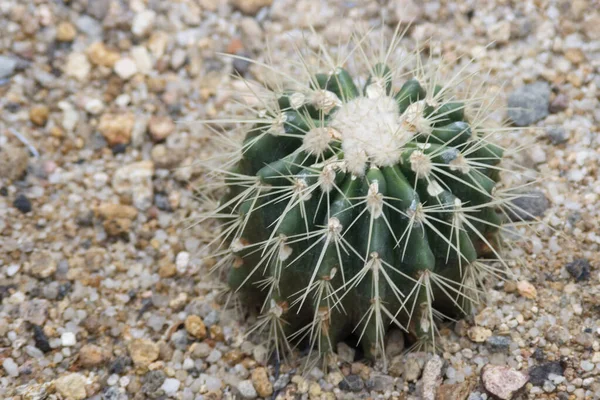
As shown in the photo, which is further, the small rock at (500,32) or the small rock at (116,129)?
the small rock at (500,32)

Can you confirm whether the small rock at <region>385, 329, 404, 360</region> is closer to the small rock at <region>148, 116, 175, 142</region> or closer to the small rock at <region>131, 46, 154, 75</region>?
the small rock at <region>148, 116, 175, 142</region>

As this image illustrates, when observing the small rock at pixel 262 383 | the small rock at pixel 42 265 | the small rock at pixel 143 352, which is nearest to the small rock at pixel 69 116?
the small rock at pixel 42 265

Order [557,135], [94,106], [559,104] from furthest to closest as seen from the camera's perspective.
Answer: [94,106] < [559,104] < [557,135]

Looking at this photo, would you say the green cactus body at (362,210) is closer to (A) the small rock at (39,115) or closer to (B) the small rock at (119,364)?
(B) the small rock at (119,364)

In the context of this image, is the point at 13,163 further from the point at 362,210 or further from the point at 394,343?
the point at 394,343

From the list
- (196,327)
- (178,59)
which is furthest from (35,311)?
(178,59)

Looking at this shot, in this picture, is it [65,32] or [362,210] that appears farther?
[65,32]

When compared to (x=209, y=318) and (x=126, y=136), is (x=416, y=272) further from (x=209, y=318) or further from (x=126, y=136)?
(x=126, y=136)
